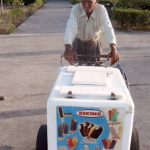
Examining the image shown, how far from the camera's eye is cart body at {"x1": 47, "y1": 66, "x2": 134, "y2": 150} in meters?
3.15

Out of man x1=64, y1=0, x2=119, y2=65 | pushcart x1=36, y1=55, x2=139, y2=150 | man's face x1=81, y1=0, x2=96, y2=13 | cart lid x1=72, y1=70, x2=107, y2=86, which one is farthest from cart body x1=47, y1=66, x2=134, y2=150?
man's face x1=81, y1=0, x2=96, y2=13

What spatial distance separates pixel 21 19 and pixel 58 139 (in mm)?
15675

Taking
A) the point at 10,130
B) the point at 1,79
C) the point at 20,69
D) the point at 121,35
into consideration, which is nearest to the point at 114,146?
the point at 10,130

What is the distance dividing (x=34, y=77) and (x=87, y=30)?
3.43 meters

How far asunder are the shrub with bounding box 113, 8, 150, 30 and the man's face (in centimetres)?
1151

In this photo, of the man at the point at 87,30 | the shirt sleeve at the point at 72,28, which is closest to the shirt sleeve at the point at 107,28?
the man at the point at 87,30

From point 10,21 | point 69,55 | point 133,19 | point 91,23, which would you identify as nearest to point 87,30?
point 91,23

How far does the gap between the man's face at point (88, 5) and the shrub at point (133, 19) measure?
11.5 metres

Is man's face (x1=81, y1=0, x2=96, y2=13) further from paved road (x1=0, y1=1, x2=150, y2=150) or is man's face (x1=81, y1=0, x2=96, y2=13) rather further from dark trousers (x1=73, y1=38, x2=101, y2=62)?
paved road (x1=0, y1=1, x2=150, y2=150)

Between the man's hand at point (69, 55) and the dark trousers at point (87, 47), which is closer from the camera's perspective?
the man's hand at point (69, 55)

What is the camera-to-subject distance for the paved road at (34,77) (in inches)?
204

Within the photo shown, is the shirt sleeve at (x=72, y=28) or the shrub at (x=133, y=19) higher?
the shirt sleeve at (x=72, y=28)

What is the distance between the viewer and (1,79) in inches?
307

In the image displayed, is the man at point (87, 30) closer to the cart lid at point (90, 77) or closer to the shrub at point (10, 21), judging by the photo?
the cart lid at point (90, 77)
